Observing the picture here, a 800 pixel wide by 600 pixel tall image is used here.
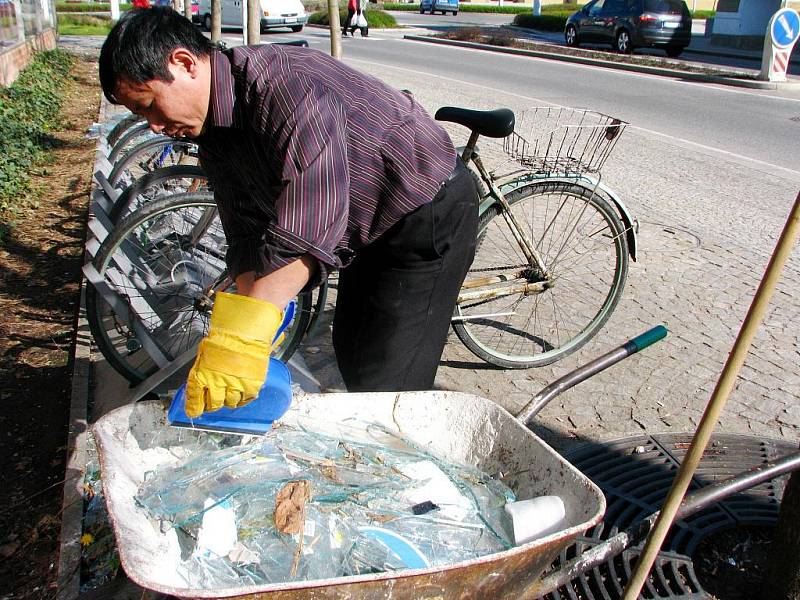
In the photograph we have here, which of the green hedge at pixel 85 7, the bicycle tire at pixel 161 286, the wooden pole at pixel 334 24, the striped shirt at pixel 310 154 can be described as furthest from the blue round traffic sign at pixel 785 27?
the green hedge at pixel 85 7

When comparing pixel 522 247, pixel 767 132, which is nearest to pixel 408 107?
pixel 522 247

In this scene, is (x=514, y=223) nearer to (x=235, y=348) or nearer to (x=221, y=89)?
Answer: (x=221, y=89)

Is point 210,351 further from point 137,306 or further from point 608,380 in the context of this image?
point 608,380

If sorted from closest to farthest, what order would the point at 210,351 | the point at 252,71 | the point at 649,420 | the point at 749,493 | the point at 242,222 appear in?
1. the point at 210,351
2. the point at 252,71
3. the point at 242,222
4. the point at 749,493
5. the point at 649,420

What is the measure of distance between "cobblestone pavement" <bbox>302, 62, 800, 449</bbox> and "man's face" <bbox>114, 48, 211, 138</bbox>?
1.97m

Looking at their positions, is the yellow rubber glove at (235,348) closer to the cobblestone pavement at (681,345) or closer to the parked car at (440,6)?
the cobblestone pavement at (681,345)

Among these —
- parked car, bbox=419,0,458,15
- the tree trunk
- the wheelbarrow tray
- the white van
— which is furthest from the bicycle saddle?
parked car, bbox=419,0,458,15

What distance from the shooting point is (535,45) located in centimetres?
2236

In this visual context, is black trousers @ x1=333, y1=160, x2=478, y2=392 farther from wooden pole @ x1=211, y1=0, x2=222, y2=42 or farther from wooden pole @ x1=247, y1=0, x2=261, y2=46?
wooden pole @ x1=211, y1=0, x2=222, y2=42

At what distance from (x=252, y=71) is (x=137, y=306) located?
195 cm

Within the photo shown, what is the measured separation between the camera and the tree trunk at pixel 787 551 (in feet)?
7.30

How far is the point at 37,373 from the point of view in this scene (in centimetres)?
387

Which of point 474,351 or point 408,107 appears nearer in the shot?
point 408,107

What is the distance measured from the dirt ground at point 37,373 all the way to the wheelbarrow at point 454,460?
98 centimetres
